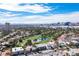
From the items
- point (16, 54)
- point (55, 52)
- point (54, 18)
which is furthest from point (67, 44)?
point (16, 54)

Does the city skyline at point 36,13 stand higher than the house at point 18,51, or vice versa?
the city skyline at point 36,13

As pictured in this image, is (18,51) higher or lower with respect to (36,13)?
lower

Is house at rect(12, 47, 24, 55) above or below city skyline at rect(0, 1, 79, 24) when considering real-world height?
below

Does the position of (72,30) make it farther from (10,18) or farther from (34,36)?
(10,18)

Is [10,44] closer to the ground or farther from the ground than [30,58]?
farther from the ground

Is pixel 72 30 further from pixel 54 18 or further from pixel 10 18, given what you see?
pixel 10 18

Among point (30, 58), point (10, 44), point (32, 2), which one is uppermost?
point (32, 2)
